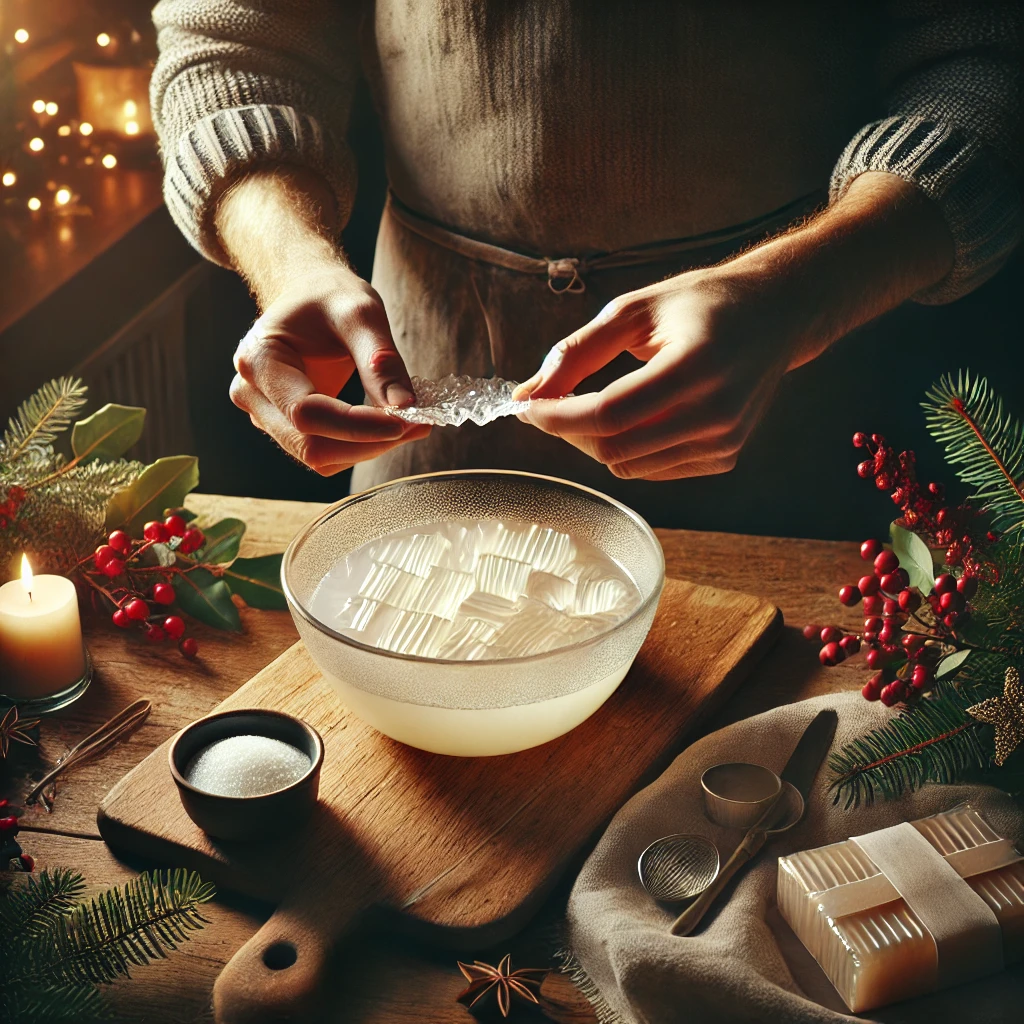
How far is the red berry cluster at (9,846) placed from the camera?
0.88m

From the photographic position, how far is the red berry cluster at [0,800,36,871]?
88 centimetres

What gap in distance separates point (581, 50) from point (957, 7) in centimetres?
47

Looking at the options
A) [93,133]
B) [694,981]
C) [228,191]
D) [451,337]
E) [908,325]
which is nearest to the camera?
[694,981]

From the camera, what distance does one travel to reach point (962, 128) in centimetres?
132

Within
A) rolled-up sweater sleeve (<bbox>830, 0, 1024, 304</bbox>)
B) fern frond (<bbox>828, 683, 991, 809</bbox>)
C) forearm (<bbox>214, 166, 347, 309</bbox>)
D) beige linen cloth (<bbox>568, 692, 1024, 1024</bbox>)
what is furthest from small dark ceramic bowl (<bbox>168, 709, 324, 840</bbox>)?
rolled-up sweater sleeve (<bbox>830, 0, 1024, 304</bbox>)

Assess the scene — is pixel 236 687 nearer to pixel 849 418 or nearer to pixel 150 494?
pixel 150 494

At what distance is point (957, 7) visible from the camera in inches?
52.7

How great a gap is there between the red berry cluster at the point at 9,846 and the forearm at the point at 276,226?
26.4 inches

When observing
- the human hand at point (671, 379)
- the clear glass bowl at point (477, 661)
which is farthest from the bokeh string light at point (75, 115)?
the human hand at point (671, 379)

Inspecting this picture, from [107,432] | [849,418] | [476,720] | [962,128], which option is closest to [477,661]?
[476,720]

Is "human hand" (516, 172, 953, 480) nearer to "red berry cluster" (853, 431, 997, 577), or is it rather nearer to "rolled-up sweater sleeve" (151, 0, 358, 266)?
"red berry cluster" (853, 431, 997, 577)

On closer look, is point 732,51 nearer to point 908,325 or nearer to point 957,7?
point 957,7

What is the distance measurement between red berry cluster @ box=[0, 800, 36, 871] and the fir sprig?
3cm

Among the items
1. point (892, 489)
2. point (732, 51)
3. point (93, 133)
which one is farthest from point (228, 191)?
point (93, 133)
